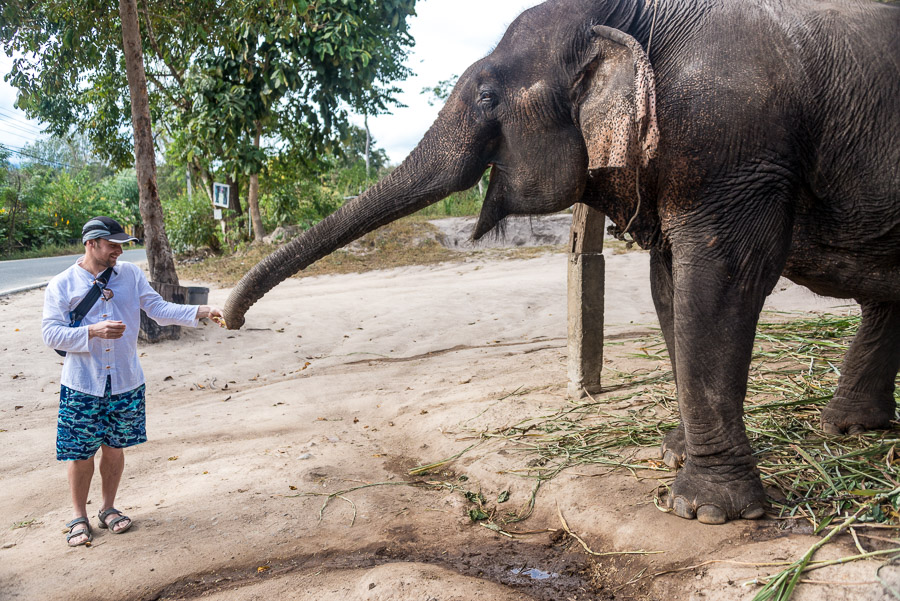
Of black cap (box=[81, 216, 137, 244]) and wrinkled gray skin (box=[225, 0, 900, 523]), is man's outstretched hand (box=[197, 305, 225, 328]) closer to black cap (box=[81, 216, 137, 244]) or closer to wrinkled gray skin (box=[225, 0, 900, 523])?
black cap (box=[81, 216, 137, 244])

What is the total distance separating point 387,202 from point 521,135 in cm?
72

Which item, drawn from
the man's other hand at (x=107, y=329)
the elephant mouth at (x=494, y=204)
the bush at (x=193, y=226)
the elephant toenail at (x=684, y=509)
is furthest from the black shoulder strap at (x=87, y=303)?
the bush at (x=193, y=226)

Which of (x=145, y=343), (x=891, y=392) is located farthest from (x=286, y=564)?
(x=145, y=343)

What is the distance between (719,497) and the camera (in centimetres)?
313

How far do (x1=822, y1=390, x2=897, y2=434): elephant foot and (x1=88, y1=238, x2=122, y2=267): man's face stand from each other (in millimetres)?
3948

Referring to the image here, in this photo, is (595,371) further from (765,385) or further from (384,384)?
(384,384)

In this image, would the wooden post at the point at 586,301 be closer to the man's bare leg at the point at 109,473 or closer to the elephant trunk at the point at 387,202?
the elephant trunk at the point at 387,202

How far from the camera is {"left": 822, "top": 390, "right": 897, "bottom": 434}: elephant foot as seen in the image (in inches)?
155

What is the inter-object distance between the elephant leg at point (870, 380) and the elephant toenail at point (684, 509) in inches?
52.2

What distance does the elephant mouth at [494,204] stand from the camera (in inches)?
137

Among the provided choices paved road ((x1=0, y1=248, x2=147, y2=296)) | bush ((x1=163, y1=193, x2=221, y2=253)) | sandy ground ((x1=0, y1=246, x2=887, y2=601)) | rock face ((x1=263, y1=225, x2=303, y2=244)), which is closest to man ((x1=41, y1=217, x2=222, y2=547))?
sandy ground ((x1=0, y1=246, x2=887, y2=601))

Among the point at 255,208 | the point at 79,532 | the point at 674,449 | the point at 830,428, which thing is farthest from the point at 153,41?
the point at 830,428

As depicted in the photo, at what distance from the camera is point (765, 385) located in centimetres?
492

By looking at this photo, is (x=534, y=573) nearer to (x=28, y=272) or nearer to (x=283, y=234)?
(x=283, y=234)
